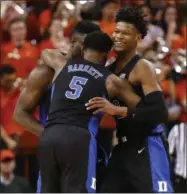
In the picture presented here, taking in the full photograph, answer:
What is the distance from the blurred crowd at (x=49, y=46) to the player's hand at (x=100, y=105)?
9.64ft

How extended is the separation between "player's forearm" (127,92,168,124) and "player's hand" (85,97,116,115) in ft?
0.63

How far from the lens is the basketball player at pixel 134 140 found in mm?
6074

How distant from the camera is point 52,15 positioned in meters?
11.4

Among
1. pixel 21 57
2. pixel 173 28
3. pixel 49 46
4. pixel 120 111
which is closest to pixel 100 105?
pixel 120 111

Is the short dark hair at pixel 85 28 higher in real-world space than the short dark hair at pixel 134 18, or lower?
lower

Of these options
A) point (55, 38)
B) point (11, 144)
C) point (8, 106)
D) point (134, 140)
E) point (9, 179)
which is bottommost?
point (9, 179)

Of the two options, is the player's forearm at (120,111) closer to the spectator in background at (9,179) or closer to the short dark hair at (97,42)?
the short dark hair at (97,42)

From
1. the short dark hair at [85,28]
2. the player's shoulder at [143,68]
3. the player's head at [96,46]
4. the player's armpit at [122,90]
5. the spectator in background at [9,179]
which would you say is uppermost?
the short dark hair at [85,28]

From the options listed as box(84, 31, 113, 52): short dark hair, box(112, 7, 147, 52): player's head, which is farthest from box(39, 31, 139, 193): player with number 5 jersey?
box(112, 7, 147, 52): player's head

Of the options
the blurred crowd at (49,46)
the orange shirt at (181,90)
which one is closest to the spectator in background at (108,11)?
the blurred crowd at (49,46)

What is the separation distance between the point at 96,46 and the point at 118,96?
1.41ft

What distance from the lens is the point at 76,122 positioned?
19.1ft

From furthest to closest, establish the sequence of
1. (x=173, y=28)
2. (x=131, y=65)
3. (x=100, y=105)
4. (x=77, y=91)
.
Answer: (x=173, y=28), (x=131, y=65), (x=77, y=91), (x=100, y=105)

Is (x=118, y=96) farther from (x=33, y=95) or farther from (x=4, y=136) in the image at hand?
(x=4, y=136)
